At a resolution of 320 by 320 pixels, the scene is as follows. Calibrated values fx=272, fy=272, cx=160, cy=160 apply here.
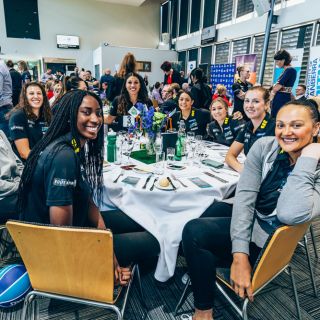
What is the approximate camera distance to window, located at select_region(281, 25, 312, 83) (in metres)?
6.00

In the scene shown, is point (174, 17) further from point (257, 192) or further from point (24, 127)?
point (257, 192)

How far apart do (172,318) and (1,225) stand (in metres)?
1.26

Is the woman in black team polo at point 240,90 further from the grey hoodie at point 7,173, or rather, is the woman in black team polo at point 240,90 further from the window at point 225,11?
the window at point 225,11

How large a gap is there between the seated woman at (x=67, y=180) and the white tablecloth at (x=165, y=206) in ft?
0.29

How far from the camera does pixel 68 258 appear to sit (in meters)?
1.03

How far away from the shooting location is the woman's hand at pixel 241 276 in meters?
1.22

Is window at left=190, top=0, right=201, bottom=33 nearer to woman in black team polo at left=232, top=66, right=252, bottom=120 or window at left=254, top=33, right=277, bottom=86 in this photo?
window at left=254, top=33, right=277, bottom=86

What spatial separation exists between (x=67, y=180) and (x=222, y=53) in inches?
360

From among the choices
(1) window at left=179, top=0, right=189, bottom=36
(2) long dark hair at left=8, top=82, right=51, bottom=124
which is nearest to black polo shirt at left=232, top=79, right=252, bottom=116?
(2) long dark hair at left=8, top=82, right=51, bottom=124

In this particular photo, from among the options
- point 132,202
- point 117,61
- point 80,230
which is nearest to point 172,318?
point 132,202

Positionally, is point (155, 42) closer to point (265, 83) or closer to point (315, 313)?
point (265, 83)

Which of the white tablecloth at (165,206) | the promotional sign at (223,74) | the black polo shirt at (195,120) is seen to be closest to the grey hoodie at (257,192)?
the white tablecloth at (165,206)

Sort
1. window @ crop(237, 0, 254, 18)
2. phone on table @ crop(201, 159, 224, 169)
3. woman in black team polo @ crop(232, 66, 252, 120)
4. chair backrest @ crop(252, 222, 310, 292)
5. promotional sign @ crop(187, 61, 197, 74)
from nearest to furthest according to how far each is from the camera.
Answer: chair backrest @ crop(252, 222, 310, 292) → phone on table @ crop(201, 159, 224, 169) → woman in black team polo @ crop(232, 66, 252, 120) → window @ crop(237, 0, 254, 18) → promotional sign @ crop(187, 61, 197, 74)

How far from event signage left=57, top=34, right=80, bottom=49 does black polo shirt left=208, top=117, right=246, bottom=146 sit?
→ 1188cm
